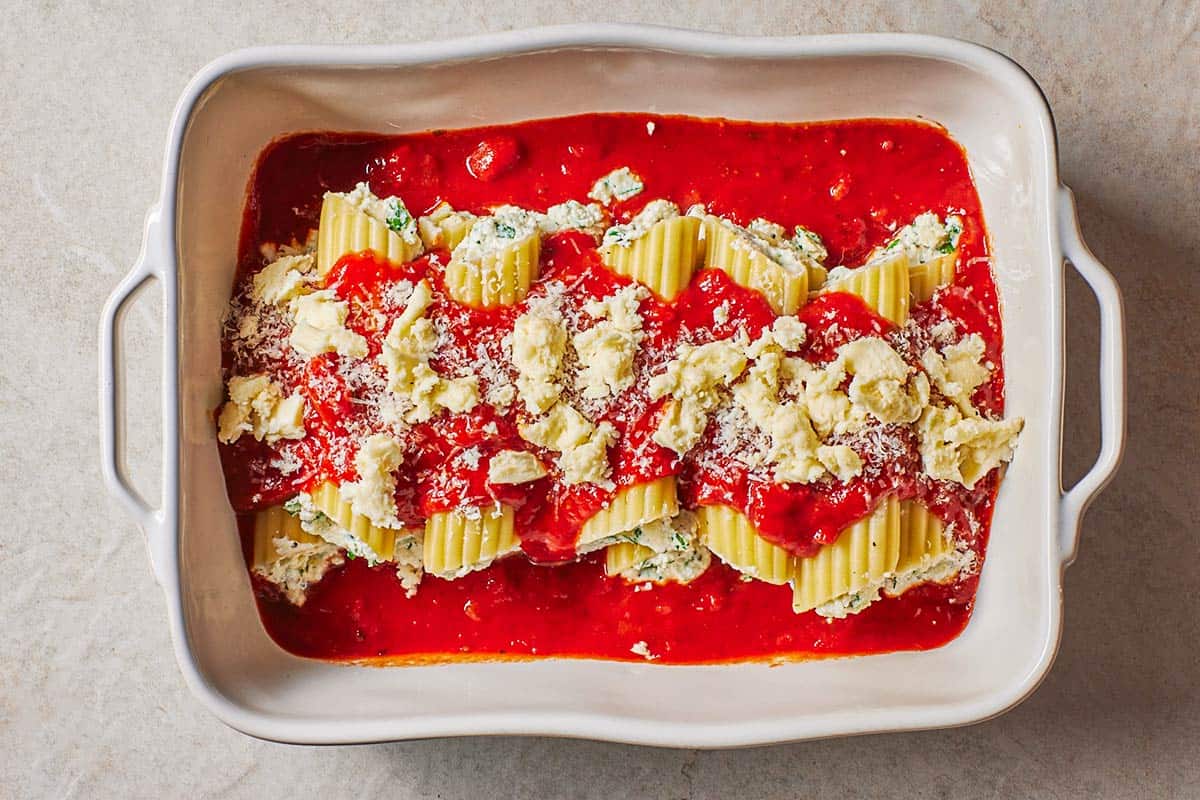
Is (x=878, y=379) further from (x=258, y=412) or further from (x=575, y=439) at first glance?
(x=258, y=412)

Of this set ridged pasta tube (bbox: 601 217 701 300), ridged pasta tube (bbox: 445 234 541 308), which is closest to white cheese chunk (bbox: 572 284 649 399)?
ridged pasta tube (bbox: 601 217 701 300)


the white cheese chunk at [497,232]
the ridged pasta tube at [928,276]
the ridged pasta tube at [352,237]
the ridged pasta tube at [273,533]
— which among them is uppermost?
the ridged pasta tube at [352,237]

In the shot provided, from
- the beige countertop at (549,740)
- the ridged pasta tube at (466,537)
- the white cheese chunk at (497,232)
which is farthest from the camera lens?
the beige countertop at (549,740)

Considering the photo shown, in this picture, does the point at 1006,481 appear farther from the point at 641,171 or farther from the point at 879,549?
the point at 641,171

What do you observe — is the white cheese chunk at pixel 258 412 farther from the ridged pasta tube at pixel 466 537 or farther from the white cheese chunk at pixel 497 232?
the white cheese chunk at pixel 497 232

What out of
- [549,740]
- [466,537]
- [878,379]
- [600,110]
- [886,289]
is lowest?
[549,740]

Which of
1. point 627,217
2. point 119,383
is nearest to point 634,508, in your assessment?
point 627,217

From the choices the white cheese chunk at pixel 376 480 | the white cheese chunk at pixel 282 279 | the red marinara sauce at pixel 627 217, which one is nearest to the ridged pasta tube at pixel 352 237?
the white cheese chunk at pixel 282 279
